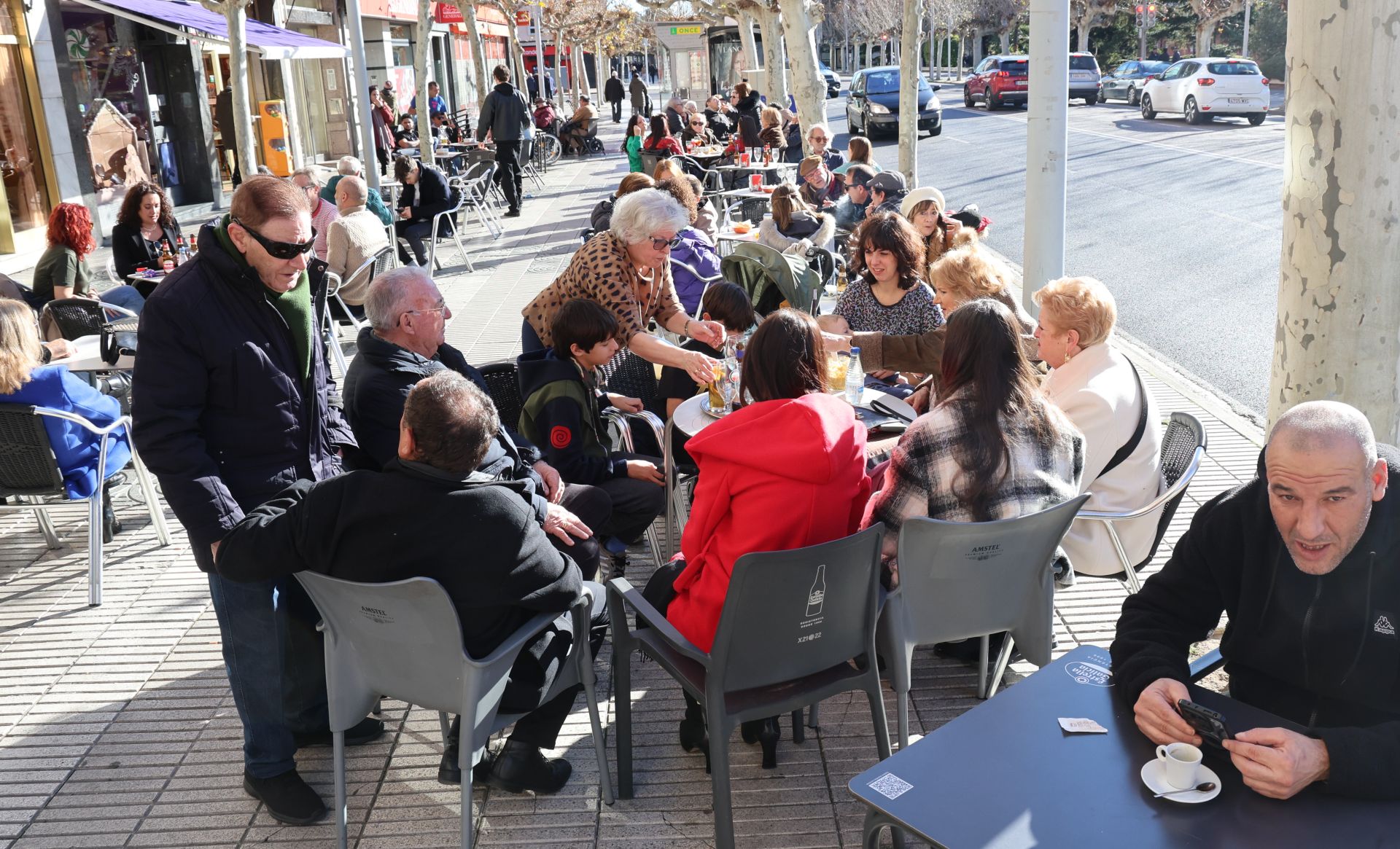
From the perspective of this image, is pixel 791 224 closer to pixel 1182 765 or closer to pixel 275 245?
pixel 275 245

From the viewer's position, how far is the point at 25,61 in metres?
13.9

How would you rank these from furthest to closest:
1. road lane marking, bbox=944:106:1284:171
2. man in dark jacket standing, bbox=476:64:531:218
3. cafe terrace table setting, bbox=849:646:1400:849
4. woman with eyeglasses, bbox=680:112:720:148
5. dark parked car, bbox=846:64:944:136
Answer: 1. dark parked car, bbox=846:64:944:136
2. road lane marking, bbox=944:106:1284:171
3. woman with eyeglasses, bbox=680:112:720:148
4. man in dark jacket standing, bbox=476:64:531:218
5. cafe terrace table setting, bbox=849:646:1400:849

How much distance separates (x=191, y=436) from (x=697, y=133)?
17394mm

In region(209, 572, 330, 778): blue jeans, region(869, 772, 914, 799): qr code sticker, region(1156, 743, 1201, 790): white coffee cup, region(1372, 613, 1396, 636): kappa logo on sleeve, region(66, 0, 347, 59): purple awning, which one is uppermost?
region(66, 0, 347, 59): purple awning

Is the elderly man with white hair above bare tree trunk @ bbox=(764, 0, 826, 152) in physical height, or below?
below

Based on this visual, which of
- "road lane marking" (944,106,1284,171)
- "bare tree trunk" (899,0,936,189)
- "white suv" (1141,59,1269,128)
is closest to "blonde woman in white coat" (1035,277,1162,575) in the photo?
"bare tree trunk" (899,0,936,189)

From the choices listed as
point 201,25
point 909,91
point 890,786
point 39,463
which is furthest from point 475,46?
point 890,786

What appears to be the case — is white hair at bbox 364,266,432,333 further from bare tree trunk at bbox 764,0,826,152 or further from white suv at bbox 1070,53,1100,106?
white suv at bbox 1070,53,1100,106

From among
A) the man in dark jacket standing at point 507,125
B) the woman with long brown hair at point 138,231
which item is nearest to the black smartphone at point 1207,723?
the woman with long brown hair at point 138,231

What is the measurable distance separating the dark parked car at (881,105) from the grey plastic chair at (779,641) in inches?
992

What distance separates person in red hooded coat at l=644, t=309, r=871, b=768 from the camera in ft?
9.95

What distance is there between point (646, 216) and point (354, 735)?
8.15ft

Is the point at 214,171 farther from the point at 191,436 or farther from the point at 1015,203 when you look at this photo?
the point at 191,436

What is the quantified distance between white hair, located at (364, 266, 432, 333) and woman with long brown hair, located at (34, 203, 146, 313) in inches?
162
